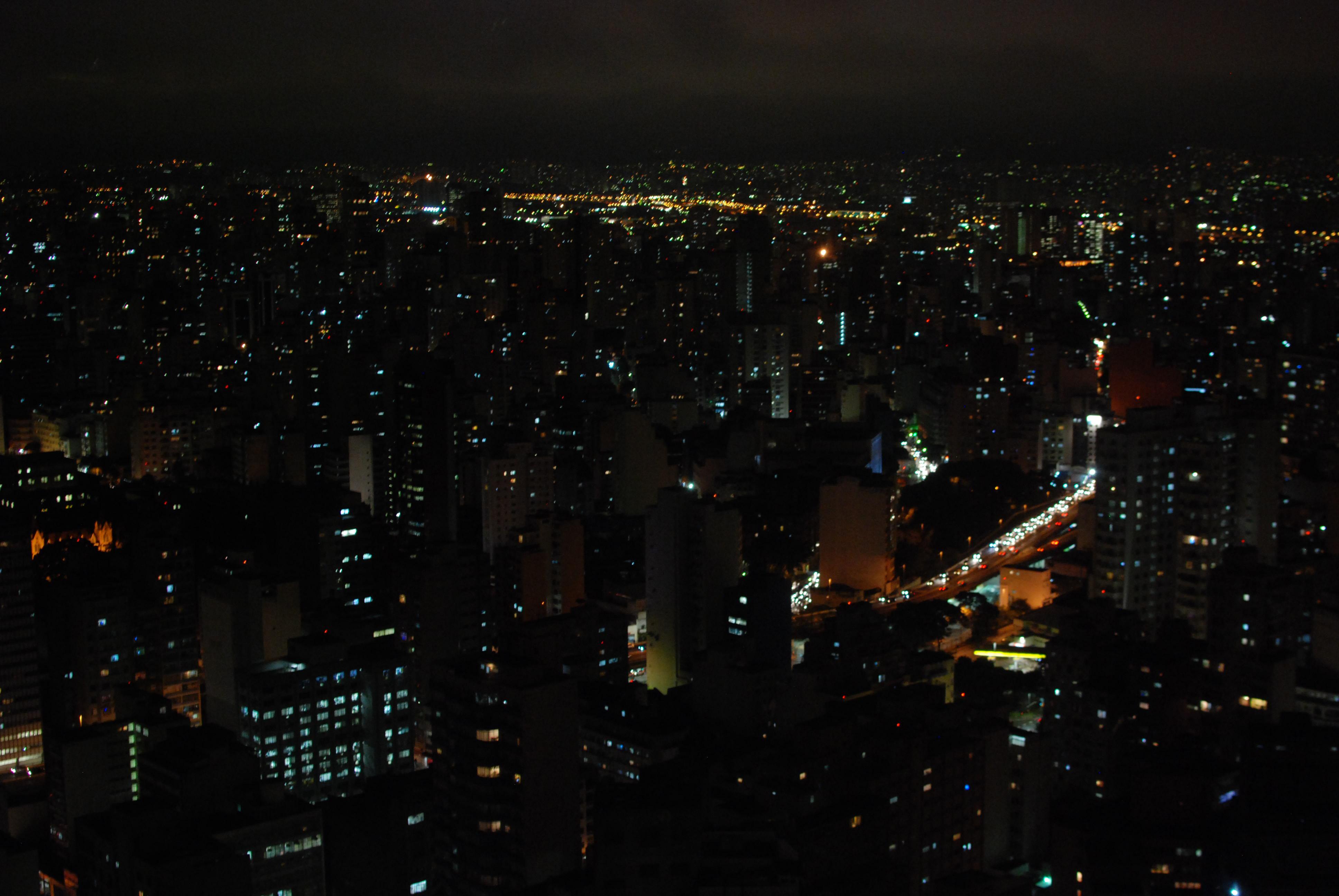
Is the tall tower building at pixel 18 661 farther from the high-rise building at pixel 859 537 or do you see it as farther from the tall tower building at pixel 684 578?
the high-rise building at pixel 859 537

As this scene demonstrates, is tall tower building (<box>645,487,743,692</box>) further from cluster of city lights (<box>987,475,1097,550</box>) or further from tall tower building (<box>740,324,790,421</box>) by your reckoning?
tall tower building (<box>740,324,790,421</box>)

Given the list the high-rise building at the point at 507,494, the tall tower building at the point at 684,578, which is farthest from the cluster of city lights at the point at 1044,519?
the high-rise building at the point at 507,494

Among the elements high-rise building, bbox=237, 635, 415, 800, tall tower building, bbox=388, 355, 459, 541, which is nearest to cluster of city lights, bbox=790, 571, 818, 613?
tall tower building, bbox=388, 355, 459, 541

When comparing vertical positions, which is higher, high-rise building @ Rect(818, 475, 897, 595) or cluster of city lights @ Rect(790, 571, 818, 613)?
high-rise building @ Rect(818, 475, 897, 595)

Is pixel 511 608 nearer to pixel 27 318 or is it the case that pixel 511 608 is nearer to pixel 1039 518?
pixel 1039 518

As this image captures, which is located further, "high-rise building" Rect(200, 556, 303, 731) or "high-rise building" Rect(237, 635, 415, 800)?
"high-rise building" Rect(200, 556, 303, 731)
